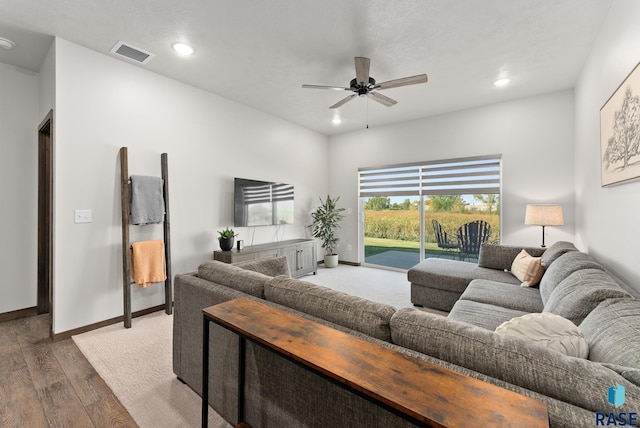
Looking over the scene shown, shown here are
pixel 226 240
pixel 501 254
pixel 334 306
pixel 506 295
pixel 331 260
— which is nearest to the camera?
pixel 334 306

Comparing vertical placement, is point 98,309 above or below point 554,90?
below

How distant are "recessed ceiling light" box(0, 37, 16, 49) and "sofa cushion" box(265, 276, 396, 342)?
3.49 meters

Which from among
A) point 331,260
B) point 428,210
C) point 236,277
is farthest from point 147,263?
point 428,210

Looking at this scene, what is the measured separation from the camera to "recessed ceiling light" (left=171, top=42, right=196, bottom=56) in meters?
2.76

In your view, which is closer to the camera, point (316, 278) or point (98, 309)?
point (98, 309)

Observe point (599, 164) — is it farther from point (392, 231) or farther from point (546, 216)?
point (392, 231)

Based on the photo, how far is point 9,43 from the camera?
8.77 ft

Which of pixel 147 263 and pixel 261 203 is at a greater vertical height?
pixel 261 203

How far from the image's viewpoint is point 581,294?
1593mm

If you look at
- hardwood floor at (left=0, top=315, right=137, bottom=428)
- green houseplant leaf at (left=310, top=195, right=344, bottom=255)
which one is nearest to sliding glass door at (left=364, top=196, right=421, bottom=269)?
green houseplant leaf at (left=310, top=195, right=344, bottom=255)

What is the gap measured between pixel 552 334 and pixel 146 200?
3.57 meters

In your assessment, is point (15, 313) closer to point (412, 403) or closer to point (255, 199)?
point (255, 199)

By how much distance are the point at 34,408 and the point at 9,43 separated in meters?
3.22

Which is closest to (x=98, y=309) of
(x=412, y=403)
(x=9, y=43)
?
(x=9, y=43)
